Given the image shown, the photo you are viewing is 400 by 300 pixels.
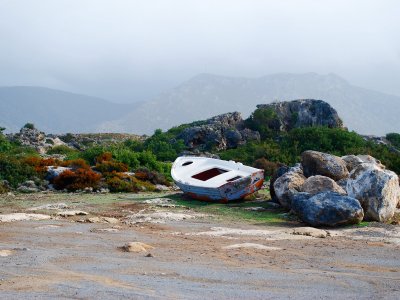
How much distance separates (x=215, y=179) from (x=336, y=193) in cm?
757

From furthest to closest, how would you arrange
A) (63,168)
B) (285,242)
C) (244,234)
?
(63,168) < (244,234) < (285,242)

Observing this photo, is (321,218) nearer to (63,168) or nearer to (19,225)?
(19,225)

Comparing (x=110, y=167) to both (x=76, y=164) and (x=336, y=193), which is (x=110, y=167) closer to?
(x=76, y=164)

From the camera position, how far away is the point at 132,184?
89.7 ft

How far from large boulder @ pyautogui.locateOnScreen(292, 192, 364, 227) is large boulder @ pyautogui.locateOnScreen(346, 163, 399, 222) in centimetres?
101

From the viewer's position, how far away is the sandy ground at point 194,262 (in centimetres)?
805

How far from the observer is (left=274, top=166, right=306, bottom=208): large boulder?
1952cm

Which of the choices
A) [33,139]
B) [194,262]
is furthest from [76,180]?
[33,139]

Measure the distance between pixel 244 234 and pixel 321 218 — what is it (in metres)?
2.79

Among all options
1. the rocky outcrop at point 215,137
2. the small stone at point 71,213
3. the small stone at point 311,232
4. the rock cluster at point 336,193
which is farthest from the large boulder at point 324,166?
the rocky outcrop at point 215,137

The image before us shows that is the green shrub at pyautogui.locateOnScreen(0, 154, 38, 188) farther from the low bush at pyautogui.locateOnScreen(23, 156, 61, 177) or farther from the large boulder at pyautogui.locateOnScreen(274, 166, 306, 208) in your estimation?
the large boulder at pyautogui.locateOnScreen(274, 166, 306, 208)

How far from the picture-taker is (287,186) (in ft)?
65.4

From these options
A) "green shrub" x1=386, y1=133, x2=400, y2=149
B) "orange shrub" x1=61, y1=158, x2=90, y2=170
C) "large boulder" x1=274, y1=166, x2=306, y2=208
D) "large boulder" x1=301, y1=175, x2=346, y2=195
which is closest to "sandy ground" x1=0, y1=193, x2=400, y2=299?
"large boulder" x1=301, y1=175, x2=346, y2=195

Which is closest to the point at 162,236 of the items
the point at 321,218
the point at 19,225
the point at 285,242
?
the point at 285,242
